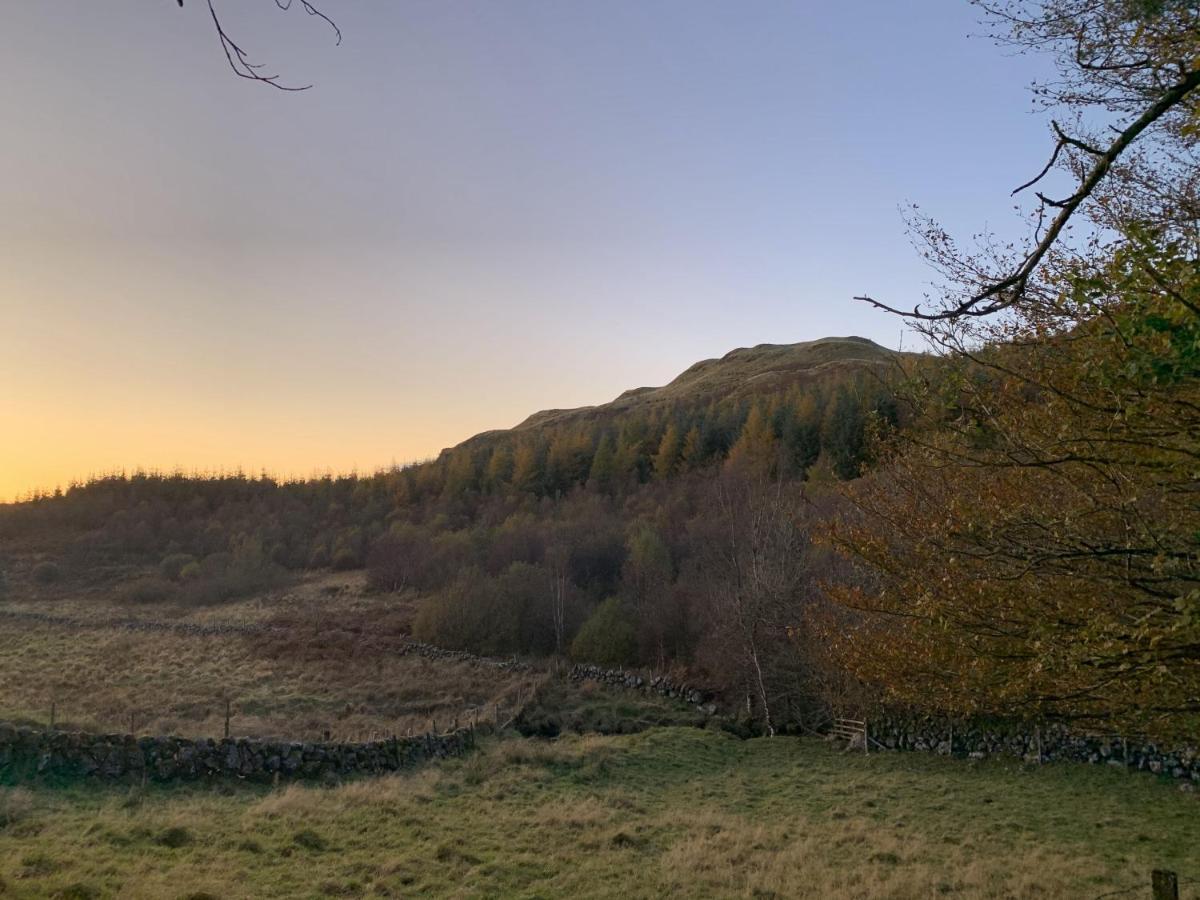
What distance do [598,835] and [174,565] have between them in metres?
74.2

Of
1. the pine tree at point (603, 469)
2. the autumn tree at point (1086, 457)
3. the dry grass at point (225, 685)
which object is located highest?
the pine tree at point (603, 469)

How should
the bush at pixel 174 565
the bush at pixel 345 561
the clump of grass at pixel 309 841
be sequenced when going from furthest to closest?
the bush at pixel 345 561, the bush at pixel 174 565, the clump of grass at pixel 309 841

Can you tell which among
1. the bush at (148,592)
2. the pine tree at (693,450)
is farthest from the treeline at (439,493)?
the bush at (148,592)

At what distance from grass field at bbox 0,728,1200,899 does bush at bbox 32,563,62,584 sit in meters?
69.0

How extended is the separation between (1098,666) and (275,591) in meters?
64.8

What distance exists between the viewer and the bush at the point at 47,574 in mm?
71188

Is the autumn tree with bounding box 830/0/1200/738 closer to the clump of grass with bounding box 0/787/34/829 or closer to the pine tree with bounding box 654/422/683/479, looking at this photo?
the clump of grass with bounding box 0/787/34/829

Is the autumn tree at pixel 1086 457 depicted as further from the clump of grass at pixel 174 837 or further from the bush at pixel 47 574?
the bush at pixel 47 574

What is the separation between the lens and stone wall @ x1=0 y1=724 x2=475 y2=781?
1452cm

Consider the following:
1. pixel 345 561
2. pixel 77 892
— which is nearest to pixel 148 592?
pixel 345 561

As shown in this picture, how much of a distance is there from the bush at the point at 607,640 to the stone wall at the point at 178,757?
763 inches

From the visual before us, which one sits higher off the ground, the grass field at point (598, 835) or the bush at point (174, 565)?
the bush at point (174, 565)

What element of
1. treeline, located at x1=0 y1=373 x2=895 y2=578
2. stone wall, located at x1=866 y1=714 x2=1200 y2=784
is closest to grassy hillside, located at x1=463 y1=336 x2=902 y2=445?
treeline, located at x1=0 y1=373 x2=895 y2=578

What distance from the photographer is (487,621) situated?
41.8m
